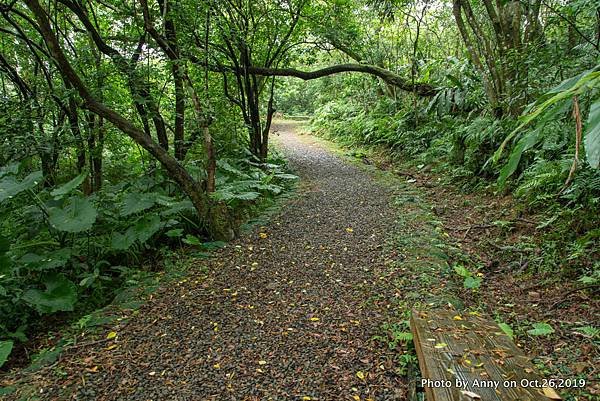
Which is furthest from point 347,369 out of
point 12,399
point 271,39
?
point 271,39

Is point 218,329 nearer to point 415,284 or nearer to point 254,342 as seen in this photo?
point 254,342

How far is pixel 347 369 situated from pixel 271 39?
6.65 m

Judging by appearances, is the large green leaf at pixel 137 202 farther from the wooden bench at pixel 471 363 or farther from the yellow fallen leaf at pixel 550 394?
the yellow fallen leaf at pixel 550 394

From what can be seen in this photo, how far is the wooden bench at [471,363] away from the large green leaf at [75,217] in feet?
9.28

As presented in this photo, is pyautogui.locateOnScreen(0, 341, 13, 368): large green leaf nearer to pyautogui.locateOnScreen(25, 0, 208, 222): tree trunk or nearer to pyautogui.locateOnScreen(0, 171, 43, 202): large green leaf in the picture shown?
pyautogui.locateOnScreen(0, 171, 43, 202): large green leaf

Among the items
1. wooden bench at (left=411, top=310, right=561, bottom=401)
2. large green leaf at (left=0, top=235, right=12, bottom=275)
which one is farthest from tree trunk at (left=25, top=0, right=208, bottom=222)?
wooden bench at (left=411, top=310, right=561, bottom=401)

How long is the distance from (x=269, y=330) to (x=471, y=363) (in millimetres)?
1393

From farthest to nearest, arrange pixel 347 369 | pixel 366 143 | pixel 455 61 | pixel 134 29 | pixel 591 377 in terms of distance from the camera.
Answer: pixel 366 143 → pixel 455 61 → pixel 134 29 → pixel 347 369 → pixel 591 377

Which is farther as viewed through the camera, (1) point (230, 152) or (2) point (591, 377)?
(1) point (230, 152)

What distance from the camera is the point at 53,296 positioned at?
303 centimetres

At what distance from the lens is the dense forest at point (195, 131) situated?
327 cm

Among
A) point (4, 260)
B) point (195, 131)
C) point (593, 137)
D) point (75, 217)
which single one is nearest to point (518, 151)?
point (593, 137)

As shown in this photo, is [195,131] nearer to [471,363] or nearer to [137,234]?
[137,234]

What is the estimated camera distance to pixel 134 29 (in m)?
5.45
